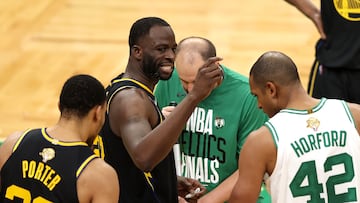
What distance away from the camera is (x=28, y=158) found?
11.9ft

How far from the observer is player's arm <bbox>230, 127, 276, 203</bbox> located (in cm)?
382

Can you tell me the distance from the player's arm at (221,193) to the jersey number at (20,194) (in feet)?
4.37

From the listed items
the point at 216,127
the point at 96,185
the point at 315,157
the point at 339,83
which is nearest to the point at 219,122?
the point at 216,127

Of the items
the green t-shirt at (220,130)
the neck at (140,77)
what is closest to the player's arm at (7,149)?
the neck at (140,77)

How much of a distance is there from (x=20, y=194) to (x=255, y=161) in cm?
91

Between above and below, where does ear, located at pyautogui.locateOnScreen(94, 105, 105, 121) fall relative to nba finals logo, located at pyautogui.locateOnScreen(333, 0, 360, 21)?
below

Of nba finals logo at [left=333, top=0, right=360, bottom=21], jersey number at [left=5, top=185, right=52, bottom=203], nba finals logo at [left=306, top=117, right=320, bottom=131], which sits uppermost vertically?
nba finals logo at [left=333, top=0, right=360, bottom=21]

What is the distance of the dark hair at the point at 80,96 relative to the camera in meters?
3.63

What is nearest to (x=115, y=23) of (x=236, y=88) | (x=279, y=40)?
(x=279, y=40)

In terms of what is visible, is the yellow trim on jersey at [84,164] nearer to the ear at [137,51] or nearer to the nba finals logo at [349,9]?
the ear at [137,51]

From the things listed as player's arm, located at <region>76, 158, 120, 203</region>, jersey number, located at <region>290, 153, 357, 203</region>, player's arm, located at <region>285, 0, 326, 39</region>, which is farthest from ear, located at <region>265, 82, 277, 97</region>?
player's arm, located at <region>285, 0, 326, 39</region>

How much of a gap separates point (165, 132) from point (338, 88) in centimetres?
234

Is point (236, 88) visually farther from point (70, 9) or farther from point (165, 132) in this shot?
point (70, 9)

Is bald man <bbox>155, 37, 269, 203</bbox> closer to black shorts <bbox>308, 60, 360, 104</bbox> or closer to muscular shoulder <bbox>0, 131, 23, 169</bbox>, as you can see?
black shorts <bbox>308, 60, 360, 104</bbox>
